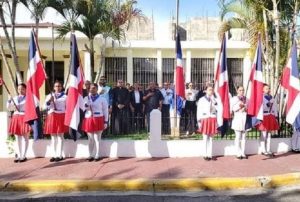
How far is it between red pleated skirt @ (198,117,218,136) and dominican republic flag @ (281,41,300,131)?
1.86 meters

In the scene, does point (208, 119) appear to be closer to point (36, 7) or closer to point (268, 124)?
point (268, 124)

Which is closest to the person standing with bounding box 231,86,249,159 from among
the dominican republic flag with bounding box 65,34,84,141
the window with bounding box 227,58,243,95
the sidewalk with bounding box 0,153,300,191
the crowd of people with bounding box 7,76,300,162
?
the crowd of people with bounding box 7,76,300,162

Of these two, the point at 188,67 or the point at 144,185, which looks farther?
the point at 188,67

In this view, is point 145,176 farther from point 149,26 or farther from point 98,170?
point 149,26

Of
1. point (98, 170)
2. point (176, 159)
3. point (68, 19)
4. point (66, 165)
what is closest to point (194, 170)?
point (176, 159)

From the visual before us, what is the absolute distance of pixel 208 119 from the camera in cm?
1054

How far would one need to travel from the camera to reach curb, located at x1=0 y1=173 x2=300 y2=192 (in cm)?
830

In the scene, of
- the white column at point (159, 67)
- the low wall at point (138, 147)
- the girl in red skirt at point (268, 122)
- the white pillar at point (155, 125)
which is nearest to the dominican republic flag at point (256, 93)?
the girl in red skirt at point (268, 122)

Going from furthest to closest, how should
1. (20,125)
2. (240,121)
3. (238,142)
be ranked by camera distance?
(238,142)
(240,121)
(20,125)

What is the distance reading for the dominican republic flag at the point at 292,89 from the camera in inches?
424

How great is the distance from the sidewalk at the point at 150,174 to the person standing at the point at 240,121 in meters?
0.32

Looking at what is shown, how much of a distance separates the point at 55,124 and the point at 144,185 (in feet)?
10.1

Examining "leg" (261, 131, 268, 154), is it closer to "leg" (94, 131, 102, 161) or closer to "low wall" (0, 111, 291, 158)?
"low wall" (0, 111, 291, 158)

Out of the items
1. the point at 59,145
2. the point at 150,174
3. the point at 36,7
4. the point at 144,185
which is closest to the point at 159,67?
the point at 36,7
